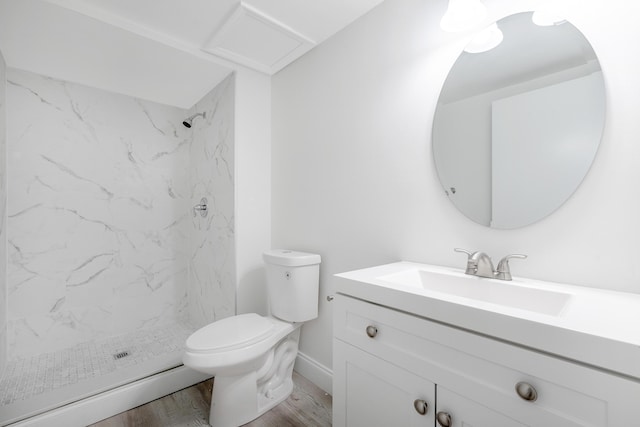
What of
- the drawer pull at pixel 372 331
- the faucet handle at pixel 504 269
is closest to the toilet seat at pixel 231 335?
the drawer pull at pixel 372 331

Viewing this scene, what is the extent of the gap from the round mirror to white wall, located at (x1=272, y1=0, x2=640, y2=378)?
0.04m

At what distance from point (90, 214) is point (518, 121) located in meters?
2.97

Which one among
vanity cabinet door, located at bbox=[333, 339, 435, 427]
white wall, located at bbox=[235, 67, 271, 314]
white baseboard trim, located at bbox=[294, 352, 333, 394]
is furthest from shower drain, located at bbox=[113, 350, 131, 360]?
vanity cabinet door, located at bbox=[333, 339, 435, 427]

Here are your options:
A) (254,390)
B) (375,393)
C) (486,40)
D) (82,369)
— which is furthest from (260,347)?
(486,40)

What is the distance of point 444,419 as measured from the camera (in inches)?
31.1

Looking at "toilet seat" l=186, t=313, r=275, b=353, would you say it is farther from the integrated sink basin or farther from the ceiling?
the ceiling

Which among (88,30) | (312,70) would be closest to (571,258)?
(312,70)

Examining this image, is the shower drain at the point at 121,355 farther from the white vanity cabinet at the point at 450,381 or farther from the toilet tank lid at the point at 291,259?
the white vanity cabinet at the point at 450,381

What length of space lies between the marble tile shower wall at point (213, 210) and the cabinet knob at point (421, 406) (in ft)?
5.13

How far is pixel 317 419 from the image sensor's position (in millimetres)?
1559

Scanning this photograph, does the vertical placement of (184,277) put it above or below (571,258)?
below

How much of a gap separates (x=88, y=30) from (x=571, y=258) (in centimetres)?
252

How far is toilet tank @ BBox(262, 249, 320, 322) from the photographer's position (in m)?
1.73

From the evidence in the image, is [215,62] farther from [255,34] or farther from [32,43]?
[32,43]
